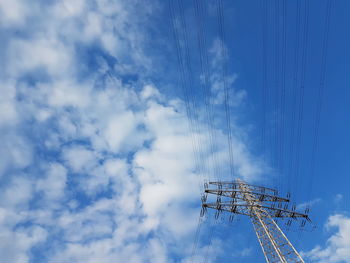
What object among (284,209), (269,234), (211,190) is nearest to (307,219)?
(284,209)

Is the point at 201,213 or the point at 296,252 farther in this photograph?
the point at 201,213

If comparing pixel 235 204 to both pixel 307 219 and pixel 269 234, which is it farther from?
pixel 307 219

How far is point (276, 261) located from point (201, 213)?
38.7ft

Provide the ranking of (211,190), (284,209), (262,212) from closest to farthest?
(262,212) < (284,209) < (211,190)

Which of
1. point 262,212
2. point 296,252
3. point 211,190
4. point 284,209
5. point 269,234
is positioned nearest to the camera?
point 296,252

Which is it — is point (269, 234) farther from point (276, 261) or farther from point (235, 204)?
point (235, 204)

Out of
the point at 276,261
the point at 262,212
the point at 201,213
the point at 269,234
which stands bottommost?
the point at 276,261

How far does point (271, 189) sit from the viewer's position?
37.5 m

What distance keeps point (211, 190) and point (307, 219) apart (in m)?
12.8

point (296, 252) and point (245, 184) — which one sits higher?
point (245, 184)

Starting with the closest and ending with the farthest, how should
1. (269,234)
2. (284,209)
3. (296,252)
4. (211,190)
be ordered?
(296,252) → (269,234) → (284,209) → (211,190)

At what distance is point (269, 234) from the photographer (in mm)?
27531

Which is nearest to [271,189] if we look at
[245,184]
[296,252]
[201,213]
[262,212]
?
[245,184]

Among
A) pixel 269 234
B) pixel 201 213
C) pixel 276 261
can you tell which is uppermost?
pixel 201 213
